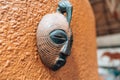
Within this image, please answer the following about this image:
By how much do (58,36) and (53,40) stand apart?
0.04ft

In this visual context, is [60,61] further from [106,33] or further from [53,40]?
[106,33]

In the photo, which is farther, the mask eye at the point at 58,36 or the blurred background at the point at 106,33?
the blurred background at the point at 106,33

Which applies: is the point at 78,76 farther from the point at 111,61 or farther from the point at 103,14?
the point at 103,14

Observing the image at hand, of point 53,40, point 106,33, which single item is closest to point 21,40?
point 53,40

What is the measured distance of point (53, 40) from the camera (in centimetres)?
40

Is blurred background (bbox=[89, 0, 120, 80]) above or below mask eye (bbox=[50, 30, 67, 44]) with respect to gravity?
below

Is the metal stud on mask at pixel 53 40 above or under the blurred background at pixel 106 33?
above

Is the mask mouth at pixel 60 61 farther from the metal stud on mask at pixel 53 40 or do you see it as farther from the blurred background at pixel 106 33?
the blurred background at pixel 106 33

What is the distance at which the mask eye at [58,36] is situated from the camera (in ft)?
1.30

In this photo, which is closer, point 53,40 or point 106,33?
point 53,40

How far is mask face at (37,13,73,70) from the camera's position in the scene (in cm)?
40

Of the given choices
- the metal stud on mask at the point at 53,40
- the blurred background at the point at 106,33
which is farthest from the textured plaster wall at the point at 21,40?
the blurred background at the point at 106,33

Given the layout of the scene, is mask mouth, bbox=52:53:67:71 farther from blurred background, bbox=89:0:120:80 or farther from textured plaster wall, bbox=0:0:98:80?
blurred background, bbox=89:0:120:80

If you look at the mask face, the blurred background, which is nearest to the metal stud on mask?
the mask face
